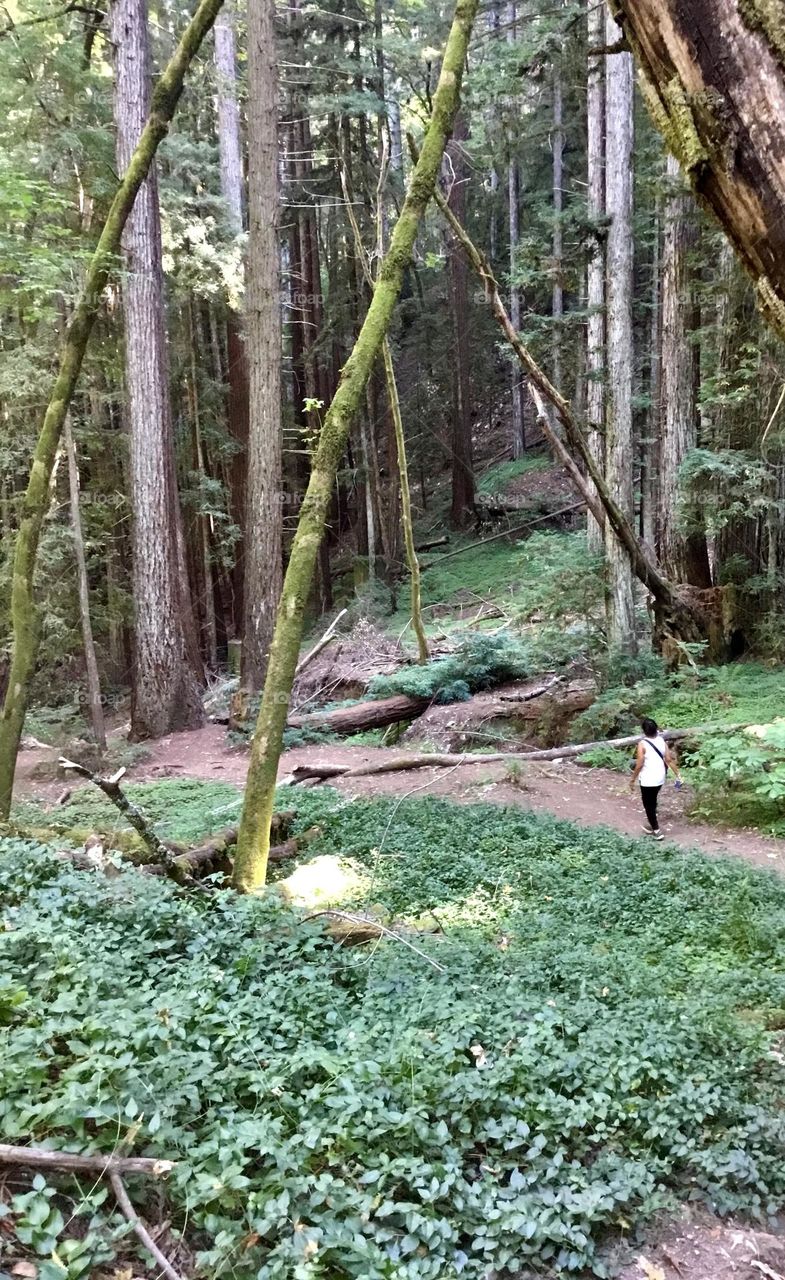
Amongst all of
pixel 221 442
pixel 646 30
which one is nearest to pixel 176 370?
pixel 221 442

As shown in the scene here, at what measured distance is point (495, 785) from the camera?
35.8 feet

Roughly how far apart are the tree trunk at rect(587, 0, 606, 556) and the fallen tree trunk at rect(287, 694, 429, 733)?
4.34 m

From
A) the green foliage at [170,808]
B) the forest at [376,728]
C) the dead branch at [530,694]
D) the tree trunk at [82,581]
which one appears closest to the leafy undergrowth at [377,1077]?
the forest at [376,728]

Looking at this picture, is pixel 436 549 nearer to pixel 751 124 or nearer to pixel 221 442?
pixel 221 442

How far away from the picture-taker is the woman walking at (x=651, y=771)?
8.81 m

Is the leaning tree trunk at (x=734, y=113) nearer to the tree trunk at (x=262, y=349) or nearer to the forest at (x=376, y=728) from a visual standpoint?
the forest at (x=376, y=728)

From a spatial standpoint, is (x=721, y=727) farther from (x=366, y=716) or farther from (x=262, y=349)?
(x=262, y=349)

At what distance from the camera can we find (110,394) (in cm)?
1627

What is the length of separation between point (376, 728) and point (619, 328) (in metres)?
7.98

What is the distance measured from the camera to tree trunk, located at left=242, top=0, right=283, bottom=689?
44.6 feet

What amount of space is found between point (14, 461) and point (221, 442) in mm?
7623

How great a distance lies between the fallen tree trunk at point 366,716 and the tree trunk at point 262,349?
1257 millimetres

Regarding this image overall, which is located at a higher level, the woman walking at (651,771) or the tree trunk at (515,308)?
the tree trunk at (515,308)

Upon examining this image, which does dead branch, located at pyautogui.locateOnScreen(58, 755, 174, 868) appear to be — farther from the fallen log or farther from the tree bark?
the tree bark
